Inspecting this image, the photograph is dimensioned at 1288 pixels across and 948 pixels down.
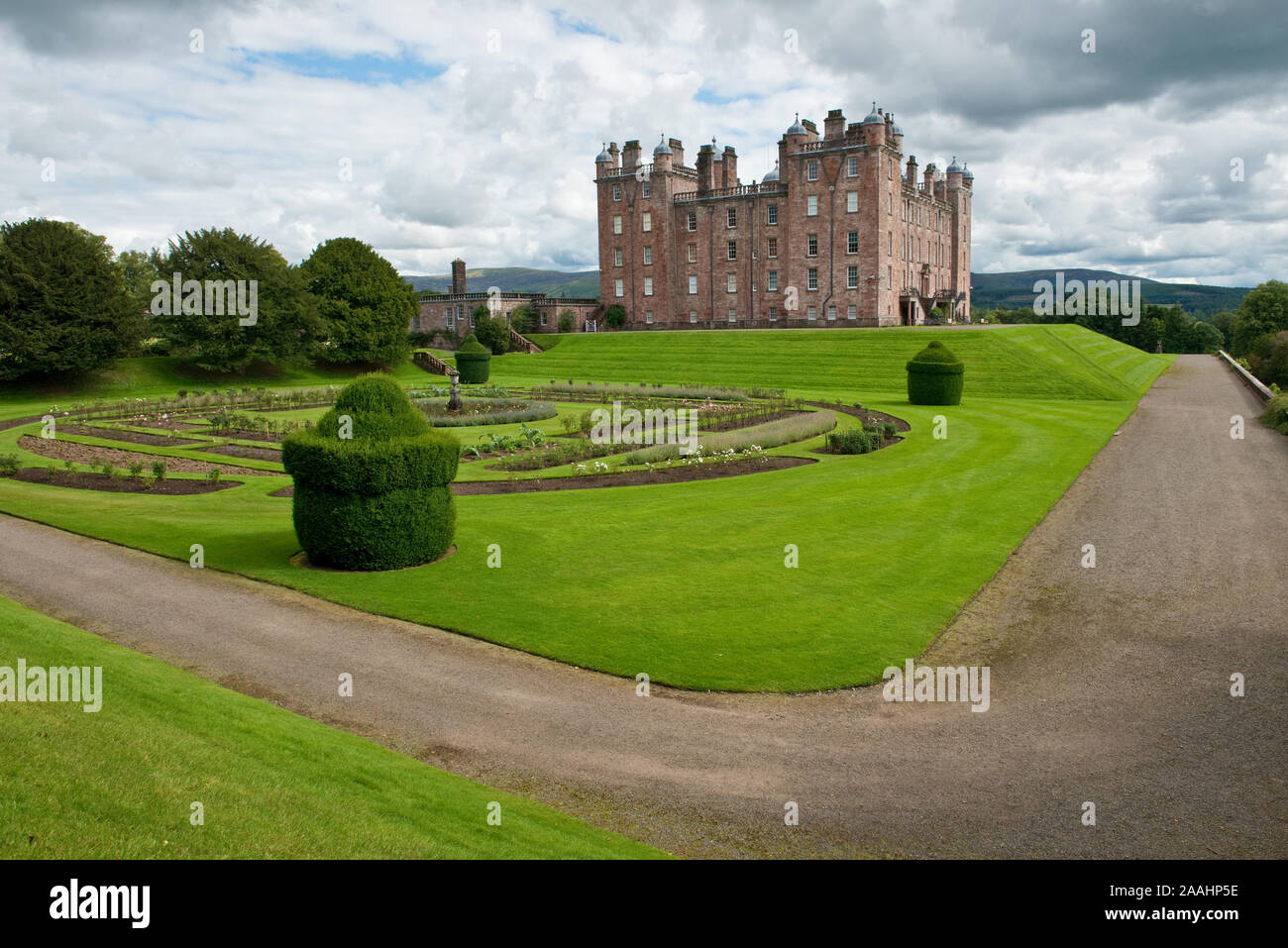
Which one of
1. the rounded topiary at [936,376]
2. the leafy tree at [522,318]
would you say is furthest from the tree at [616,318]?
the rounded topiary at [936,376]

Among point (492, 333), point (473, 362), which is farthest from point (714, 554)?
point (492, 333)

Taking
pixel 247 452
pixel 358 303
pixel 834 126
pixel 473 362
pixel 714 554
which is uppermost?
pixel 834 126

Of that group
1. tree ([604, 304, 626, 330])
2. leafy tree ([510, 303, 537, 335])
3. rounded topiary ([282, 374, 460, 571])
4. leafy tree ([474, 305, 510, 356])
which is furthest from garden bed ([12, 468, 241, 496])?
tree ([604, 304, 626, 330])

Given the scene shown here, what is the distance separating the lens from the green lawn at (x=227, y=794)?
226 inches

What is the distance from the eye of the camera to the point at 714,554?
1541 cm

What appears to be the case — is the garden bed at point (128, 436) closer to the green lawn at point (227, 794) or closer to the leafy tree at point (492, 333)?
the green lawn at point (227, 794)

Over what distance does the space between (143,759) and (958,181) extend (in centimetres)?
9175

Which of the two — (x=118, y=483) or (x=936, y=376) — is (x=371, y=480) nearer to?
(x=118, y=483)

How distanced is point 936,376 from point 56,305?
141 feet

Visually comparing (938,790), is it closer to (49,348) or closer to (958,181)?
(49,348)

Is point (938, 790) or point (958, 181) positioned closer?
point (938, 790)

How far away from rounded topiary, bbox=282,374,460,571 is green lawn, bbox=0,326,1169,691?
1.70ft
